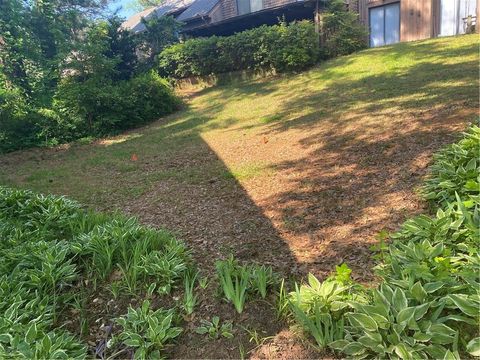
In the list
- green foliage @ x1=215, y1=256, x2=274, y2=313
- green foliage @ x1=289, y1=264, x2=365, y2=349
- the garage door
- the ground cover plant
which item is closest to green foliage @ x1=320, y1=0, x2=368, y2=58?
the garage door

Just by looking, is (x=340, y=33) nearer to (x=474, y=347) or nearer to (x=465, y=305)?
(x=465, y=305)

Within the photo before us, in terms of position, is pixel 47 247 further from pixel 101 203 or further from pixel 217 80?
pixel 217 80

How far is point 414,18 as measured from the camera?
15.3 meters

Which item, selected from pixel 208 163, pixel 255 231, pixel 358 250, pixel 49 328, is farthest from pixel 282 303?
pixel 208 163

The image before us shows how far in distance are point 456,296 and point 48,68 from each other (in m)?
12.1

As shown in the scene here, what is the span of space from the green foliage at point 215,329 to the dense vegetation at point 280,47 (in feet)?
37.5

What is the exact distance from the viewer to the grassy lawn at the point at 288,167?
3055 mm

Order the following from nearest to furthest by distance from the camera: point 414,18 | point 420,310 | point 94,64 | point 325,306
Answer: point 420,310 → point 325,306 → point 94,64 → point 414,18

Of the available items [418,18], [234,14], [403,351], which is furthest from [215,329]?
[234,14]

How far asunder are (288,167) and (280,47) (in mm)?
9164

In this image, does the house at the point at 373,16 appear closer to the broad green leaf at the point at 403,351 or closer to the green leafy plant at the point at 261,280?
the green leafy plant at the point at 261,280

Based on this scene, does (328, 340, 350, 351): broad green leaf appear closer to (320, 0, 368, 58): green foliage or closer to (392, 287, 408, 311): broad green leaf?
(392, 287, 408, 311): broad green leaf

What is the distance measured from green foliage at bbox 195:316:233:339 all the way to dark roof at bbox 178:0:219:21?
798 inches

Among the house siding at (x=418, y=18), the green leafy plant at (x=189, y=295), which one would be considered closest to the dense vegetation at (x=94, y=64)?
the house siding at (x=418, y=18)
